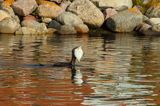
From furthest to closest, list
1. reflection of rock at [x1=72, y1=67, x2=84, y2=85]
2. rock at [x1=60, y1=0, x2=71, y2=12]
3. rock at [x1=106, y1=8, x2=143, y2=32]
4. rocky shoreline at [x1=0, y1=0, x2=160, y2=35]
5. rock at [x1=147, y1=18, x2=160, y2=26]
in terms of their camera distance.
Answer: rock at [x1=60, y1=0, x2=71, y2=12]
rock at [x1=147, y1=18, x2=160, y2=26]
rock at [x1=106, y1=8, x2=143, y2=32]
rocky shoreline at [x1=0, y1=0, x2=160, y2=35]
reflection of rock at [x1=72, y1=67, x2=84, y2=85]

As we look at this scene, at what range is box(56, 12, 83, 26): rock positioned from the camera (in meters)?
45.2

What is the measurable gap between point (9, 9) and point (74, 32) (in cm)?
Answer: 558

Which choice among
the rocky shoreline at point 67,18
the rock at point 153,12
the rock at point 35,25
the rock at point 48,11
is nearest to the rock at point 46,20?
the rocky shoreline at point 67,18

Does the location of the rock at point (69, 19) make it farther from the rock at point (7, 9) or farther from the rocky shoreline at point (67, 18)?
the rock at point (7, 9)

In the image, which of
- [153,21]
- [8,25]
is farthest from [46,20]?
[153,21]

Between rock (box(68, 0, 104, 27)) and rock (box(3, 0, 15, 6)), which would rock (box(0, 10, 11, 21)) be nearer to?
rock (box(3, 0, 15, 6))

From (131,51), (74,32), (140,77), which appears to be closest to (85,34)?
(74,32)

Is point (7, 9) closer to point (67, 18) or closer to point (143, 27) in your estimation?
point (67, 18)

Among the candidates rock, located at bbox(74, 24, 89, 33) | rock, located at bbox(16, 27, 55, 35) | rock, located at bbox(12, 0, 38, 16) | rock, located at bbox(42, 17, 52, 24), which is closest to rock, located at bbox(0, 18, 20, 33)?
rock, located at bbox(16, 27, 55, 35)

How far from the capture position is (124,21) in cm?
4588

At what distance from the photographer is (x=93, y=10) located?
152 feet

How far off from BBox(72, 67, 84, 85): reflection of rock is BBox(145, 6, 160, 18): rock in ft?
95.7

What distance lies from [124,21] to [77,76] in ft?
88.2

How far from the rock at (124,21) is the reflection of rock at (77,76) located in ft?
81.9
